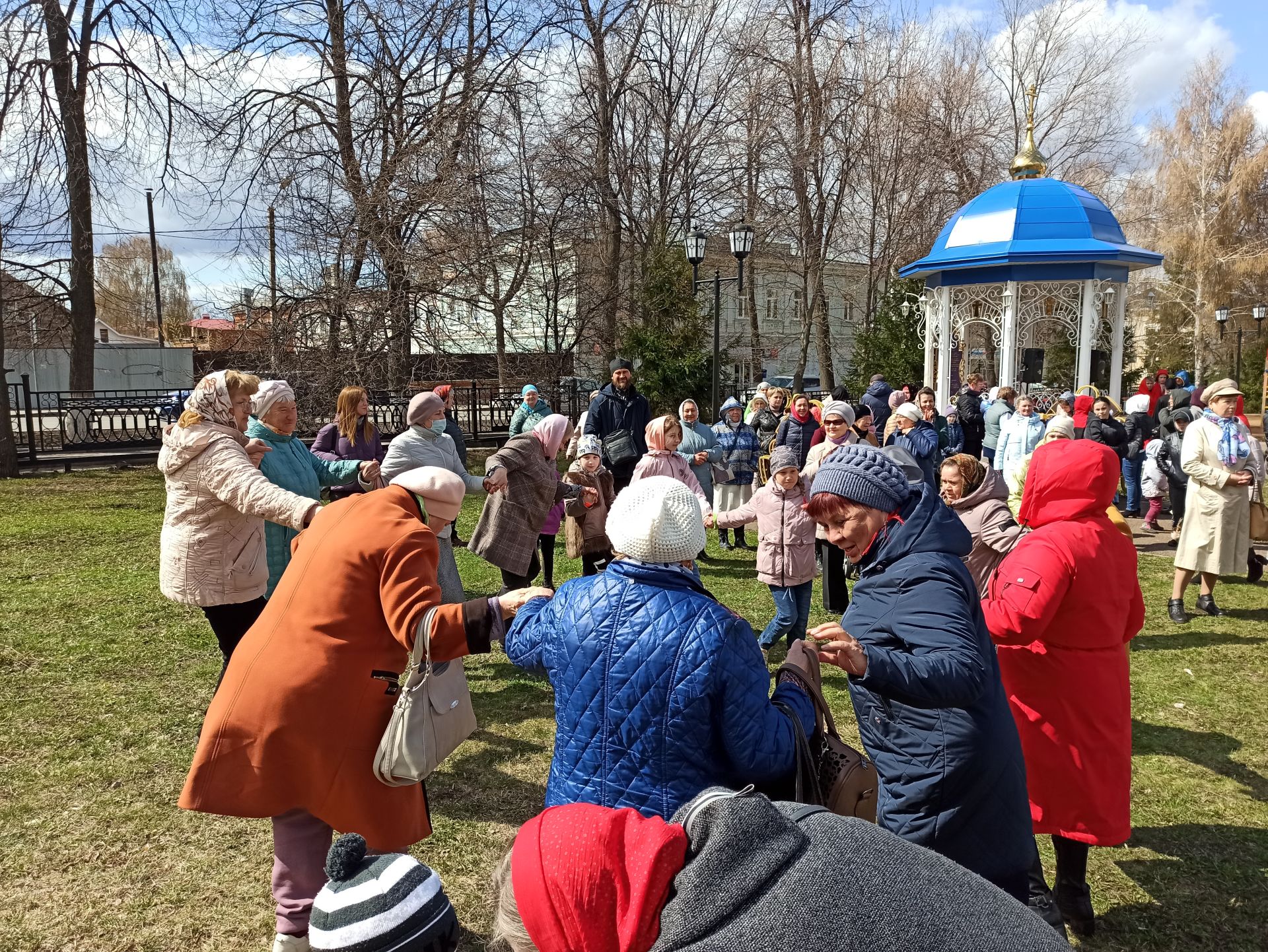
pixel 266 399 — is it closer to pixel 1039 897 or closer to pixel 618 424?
pixel 1039 897

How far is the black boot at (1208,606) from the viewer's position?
7.53 metres

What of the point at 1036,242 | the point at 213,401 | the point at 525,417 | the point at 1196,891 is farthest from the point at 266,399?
the point at 1036,242

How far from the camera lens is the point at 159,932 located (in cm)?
337

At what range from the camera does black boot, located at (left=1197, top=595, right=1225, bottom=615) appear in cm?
753

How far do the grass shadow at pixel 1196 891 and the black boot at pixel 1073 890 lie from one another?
0.22 ft

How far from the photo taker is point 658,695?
6.87ft

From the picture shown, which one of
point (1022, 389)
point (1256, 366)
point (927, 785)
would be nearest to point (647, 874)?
point (927, 785)

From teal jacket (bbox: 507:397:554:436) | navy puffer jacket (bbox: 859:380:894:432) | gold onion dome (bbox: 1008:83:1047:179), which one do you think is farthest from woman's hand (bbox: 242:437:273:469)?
gold onion dome (bbox: 1008:83:1047:179)

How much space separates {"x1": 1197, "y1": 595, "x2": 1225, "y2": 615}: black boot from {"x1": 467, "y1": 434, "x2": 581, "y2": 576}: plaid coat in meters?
5.61

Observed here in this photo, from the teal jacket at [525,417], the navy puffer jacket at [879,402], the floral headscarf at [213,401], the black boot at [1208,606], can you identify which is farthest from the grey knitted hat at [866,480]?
the navy puffer jacket at [879,402]

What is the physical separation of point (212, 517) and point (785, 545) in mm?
3623

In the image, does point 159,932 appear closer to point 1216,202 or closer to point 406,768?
point 406,768

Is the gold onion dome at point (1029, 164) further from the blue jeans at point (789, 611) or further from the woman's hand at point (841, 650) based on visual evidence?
the woman's hand at point (841, 650)

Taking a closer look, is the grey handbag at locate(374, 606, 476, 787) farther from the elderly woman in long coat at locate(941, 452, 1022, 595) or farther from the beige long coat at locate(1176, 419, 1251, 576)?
the beige long coat at locate(1176, 419, 1251, 576)
